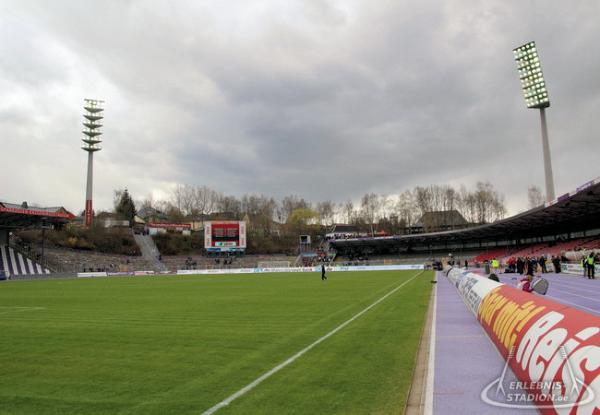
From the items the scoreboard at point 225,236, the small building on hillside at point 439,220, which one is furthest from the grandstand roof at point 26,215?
the small building on hillside at point 439,220

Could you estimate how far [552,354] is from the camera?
4.73m

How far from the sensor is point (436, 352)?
828 centimetres

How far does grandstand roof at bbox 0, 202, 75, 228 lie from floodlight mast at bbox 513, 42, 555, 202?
66917 millimetres

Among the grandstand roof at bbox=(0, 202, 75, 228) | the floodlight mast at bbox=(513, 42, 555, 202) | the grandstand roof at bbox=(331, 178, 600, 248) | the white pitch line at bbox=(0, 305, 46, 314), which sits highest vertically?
the floodlight mast at bbox=(513, 42, 555, 202)

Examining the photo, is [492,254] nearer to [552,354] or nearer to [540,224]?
[540,224]

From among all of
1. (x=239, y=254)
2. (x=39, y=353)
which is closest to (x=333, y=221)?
(x=239, y=254)

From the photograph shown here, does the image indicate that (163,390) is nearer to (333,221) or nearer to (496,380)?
(496,380)

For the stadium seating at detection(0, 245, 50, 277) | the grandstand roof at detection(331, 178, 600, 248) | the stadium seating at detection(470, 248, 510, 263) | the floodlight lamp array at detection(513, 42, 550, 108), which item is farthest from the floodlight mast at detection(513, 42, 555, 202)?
the stadium seating at detection(0, 245, 50, 277)

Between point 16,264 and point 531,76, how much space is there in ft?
245

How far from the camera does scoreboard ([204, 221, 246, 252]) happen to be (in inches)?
3152

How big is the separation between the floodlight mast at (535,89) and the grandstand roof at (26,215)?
66.9 metres

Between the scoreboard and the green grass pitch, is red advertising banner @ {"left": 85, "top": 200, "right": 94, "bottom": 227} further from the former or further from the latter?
the green grass pitch

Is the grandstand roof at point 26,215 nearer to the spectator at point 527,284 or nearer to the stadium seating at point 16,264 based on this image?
the stadium seating at point 16,264

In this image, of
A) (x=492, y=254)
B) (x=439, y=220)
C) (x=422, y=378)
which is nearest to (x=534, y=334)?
(x=422, y=378)
